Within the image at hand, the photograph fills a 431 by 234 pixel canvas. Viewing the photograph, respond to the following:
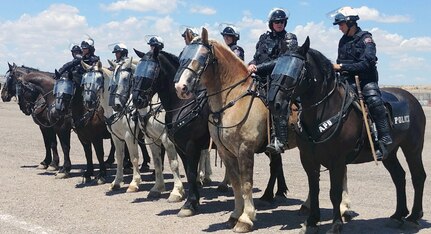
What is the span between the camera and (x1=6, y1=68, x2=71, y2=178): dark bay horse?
43.1ft

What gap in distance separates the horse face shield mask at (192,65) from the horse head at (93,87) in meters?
4.25

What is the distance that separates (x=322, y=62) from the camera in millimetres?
6922

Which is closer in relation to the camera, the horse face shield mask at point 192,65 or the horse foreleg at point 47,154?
the horse face shield mask at point 192,65

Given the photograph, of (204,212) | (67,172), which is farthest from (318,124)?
(67,172)

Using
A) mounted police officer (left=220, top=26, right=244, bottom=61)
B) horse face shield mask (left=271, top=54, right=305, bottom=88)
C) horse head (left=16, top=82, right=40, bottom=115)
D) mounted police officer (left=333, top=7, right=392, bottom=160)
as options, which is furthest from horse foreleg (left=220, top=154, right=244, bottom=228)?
horse head (left=16, top=82, right=40, bottom=115)

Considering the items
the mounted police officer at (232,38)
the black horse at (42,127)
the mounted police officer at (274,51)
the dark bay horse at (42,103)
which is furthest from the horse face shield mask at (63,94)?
the mounted police officer at (274,51)

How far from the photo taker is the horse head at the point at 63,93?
475 inches

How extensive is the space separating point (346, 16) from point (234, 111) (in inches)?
81.6

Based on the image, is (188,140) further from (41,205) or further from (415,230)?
(415,230)

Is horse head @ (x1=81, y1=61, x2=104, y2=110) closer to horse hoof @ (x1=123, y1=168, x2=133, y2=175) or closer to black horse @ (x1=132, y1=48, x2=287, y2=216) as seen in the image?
black horse @ (x1=132, y1=48, x2=287, y2=216)

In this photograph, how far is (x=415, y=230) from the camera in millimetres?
7797

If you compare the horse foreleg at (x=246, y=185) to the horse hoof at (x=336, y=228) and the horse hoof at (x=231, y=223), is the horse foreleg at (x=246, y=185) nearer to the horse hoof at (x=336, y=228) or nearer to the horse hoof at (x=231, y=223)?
the horse hoof at (x=231, y=223)

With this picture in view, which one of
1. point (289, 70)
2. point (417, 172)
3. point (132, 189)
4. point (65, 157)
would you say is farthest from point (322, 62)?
point (65, 157)

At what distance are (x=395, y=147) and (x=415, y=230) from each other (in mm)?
1266
